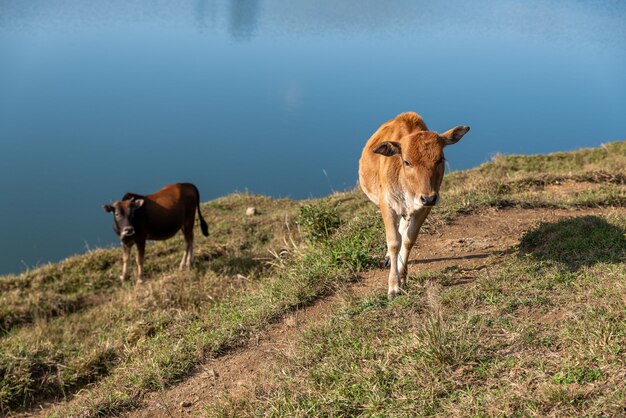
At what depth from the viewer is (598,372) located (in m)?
4.20

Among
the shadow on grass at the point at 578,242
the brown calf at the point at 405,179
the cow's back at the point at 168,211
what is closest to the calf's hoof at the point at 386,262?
the brown calf at the point at 405,179

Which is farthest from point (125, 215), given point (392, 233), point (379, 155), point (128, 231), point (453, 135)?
point (453, 135)

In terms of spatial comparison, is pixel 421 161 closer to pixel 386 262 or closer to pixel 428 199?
pixel 428 199

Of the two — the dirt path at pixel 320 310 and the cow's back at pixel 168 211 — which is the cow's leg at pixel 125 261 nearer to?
the cow's back at pixel 168 211

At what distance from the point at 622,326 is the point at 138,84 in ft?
111

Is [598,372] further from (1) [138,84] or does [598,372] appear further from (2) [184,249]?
(1) [138,84]

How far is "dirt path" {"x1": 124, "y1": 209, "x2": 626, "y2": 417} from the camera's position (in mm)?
5543

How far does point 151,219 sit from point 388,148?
22.4 feet

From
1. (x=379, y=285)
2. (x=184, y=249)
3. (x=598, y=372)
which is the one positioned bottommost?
(x=184, y=249)

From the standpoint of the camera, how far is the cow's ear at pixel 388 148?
6.31m

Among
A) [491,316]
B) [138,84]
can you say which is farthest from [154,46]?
[491,316]

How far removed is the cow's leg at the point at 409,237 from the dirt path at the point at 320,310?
274mm

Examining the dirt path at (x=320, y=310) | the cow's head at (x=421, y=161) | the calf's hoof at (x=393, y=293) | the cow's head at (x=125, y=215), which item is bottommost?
the cow's head at (x=125, y=215)

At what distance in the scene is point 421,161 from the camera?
6.16 m
